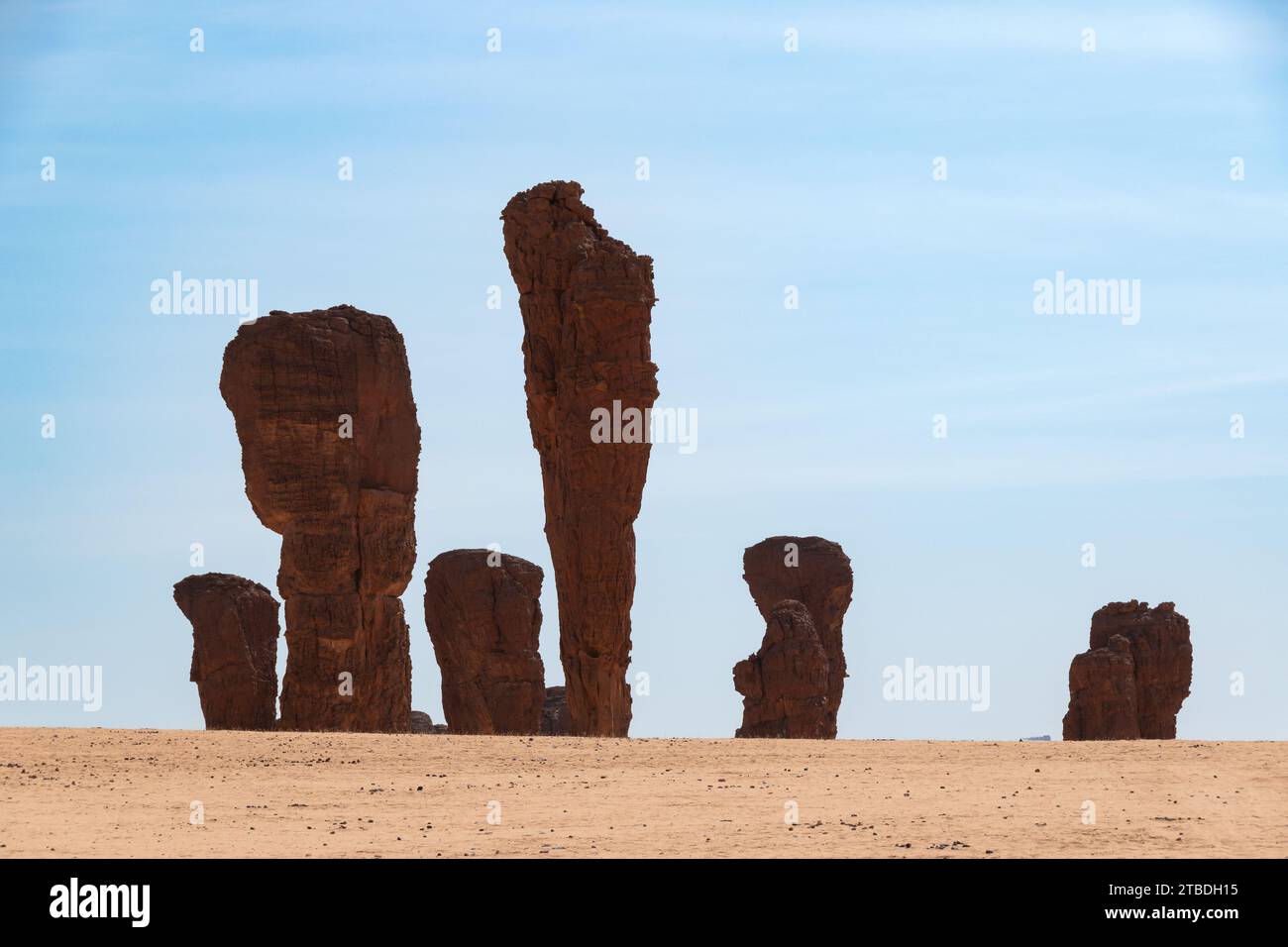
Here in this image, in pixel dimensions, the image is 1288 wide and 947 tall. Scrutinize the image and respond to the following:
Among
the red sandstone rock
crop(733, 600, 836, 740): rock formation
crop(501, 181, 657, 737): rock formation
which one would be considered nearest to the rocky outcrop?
crop(733, 600, 836, 740): rock formation

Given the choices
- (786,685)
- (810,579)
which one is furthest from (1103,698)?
(810,579)

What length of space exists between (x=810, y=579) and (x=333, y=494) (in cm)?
3049

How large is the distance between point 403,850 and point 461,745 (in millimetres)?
8810

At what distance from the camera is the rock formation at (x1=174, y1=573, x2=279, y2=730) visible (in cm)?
5284

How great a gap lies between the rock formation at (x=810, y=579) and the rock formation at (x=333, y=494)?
2782 cm

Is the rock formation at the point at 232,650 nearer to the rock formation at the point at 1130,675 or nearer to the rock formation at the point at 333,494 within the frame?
the rock formation at the point at 333,494

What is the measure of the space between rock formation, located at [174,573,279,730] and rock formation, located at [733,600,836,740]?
575 inches

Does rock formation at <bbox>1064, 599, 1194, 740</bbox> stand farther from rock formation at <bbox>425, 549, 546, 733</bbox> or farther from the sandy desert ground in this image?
the sandy desert ground

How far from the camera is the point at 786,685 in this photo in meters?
56.5

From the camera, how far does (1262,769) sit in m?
23.4

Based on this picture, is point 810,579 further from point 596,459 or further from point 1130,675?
point 596,459

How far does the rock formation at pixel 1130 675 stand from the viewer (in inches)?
2250
